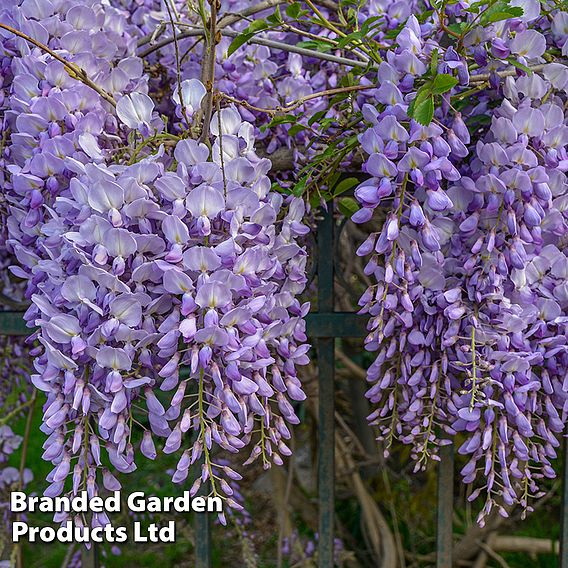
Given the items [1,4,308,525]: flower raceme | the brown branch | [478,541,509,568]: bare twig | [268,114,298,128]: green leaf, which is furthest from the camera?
[478,541,509,568]: bare twig

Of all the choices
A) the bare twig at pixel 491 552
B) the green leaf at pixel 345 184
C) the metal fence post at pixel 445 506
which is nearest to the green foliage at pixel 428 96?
the green leaf at pixel 345 184

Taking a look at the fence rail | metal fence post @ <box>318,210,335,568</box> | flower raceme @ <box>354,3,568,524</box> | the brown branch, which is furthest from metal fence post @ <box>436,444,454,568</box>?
the brown branch

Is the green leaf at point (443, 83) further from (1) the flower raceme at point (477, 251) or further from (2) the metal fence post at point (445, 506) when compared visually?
(2) the metal fence post at point (445, 506)

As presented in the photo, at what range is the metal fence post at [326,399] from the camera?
4.54 feet

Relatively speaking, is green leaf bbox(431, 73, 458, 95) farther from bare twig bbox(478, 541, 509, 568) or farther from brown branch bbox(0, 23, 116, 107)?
bare twig bbox(478, 541, 509, 568)

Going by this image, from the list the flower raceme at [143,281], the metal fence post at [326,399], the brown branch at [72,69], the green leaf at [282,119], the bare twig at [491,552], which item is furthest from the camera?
the bare twig at [491,552]

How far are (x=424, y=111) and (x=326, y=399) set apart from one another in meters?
0.68

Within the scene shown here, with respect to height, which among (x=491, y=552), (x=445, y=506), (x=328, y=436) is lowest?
(x=491, y=552)

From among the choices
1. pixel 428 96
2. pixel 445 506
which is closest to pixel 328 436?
pixel 445 506

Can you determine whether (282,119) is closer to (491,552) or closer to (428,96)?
(428,96)

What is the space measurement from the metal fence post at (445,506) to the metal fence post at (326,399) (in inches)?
8.2

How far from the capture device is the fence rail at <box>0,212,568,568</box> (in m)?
1.40

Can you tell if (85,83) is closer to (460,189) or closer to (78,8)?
(78,8)

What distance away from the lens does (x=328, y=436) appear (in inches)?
57.4
